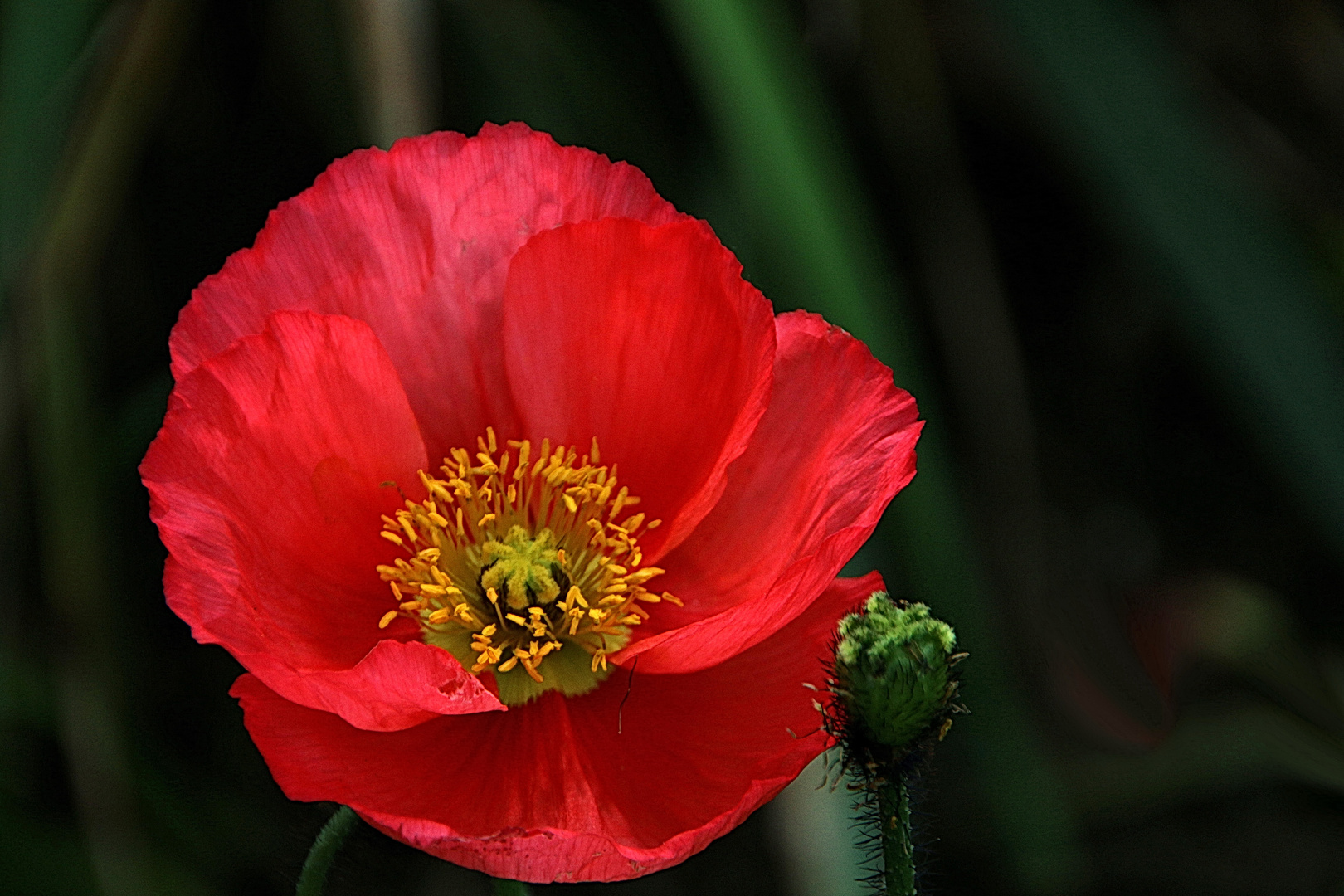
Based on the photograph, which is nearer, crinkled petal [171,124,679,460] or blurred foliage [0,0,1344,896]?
crinkled petal [171,124,679,460]

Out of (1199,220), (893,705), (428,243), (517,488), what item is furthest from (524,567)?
(1199,220)

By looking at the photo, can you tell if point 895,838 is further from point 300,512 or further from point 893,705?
point 300,512

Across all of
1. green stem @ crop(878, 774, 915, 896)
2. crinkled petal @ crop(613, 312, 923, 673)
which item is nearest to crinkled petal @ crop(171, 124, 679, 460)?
crinkled petal @ crop(613, 312, 923, 673)

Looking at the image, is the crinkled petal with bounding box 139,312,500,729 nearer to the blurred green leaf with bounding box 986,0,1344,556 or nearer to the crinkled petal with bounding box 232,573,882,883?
the crinkled petal with bounding box 232,573,882,883

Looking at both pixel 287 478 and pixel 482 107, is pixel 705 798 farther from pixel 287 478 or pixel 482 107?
pixel 482 107

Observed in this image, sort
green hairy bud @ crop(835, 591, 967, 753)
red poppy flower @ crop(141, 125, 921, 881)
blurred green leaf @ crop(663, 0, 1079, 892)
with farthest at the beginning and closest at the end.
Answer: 1. blurred green leaf @ crop(663, 0, 1079, 892)
2. red poppy flower @ crop(141, 125, 921, 881)
3. green hairy bud @ crop(835, 591, 967, 753)

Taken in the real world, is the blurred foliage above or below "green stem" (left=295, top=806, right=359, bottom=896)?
above

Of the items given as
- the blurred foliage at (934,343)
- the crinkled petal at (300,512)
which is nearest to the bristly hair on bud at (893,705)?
the crinkled petal at (300,512)

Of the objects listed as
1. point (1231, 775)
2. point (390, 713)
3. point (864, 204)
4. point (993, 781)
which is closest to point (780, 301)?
point (864, 204)
